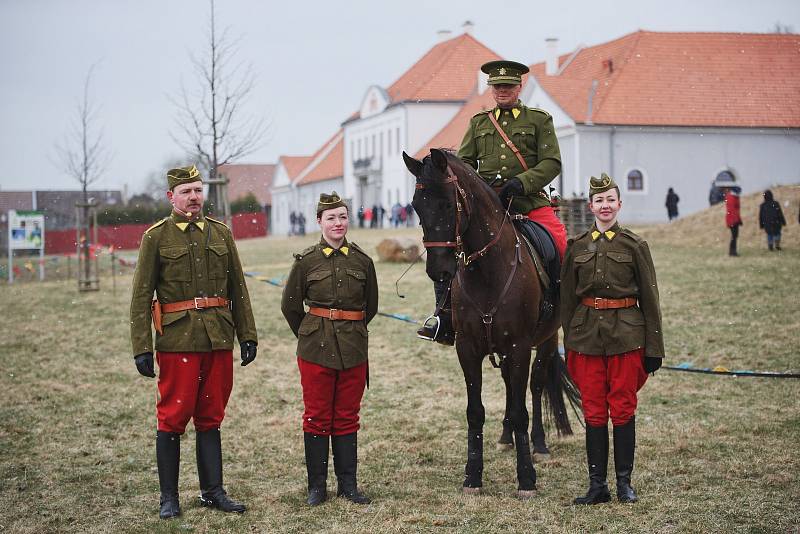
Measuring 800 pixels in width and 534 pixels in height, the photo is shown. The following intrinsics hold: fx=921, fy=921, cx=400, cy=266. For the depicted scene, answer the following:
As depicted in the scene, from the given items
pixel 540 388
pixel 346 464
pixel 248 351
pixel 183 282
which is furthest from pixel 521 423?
pixel 183 282

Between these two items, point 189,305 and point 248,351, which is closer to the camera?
point 189,305

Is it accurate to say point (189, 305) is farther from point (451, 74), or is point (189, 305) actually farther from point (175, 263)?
point (451, 74)

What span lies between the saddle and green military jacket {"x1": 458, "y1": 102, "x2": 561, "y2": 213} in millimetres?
222

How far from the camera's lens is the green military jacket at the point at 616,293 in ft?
19.7

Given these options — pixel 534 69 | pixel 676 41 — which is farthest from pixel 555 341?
pixel 534 69

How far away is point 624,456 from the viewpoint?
6.15m

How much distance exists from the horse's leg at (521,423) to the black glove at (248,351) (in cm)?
183

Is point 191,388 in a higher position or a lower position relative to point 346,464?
higher

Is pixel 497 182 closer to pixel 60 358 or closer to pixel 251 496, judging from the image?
pixel 251 496

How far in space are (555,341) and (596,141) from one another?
34095 millimetres

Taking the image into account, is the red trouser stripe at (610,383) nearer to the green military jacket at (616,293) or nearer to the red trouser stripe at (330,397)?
the green military jacket at (616,293)

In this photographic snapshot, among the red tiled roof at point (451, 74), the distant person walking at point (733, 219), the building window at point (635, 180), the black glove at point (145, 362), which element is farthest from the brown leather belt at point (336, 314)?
the red tiled roof at point (451, 74)

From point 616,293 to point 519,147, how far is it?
5.27 feet

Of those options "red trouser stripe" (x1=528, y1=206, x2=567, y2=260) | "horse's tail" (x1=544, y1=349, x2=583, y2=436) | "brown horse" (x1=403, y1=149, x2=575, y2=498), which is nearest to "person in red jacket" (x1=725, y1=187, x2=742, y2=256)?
"horse's tail" (x1=544, y1=349, x2=583, y2=436)
